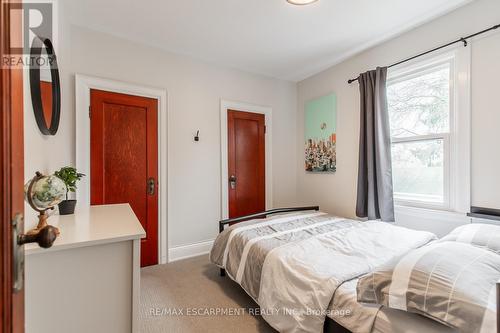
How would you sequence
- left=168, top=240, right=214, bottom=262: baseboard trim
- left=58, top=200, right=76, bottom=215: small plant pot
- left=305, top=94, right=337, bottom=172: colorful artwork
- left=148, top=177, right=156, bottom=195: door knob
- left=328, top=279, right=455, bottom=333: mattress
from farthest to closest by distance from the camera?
left=305, top=94, right=337, bottom=172: colorful artwork, left=168, top=240, right=214, bottom=262: baseboard trim, left=148, top=177, right=156, bottom=195: door knob, left=58, top=200, right=76, bottom=215: small plant pot, left=328, top=279, right=455, bottom=333: mattress

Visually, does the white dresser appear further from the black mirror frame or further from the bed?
the bed

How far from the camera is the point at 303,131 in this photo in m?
4.00

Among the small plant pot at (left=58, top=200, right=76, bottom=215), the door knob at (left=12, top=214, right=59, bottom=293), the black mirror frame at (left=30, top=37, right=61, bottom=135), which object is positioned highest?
the black mirror frame at (left=30, top=37, right=61, bottom=135)

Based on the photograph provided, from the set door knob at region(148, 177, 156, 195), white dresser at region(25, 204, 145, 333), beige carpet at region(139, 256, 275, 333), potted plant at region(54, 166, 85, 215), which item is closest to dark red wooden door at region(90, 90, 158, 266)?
door knob at region(148, 177, 156, 195)

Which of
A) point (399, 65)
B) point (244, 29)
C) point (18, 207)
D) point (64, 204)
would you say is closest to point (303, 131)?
point (399, 65)

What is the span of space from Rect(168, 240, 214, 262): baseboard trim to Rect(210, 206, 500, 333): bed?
0.80 m

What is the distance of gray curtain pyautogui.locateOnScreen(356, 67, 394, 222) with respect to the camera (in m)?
2.65

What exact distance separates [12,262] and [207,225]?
9.40 ft

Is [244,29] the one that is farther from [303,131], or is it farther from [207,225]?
[207,225]

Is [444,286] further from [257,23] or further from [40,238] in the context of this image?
[257,23]

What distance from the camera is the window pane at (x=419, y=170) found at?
2410 millimetres

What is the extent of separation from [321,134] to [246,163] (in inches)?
47.5

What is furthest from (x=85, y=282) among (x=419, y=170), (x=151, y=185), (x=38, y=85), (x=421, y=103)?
(x=421, y=103)

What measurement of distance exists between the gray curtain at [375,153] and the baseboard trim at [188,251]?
6.56 ft
